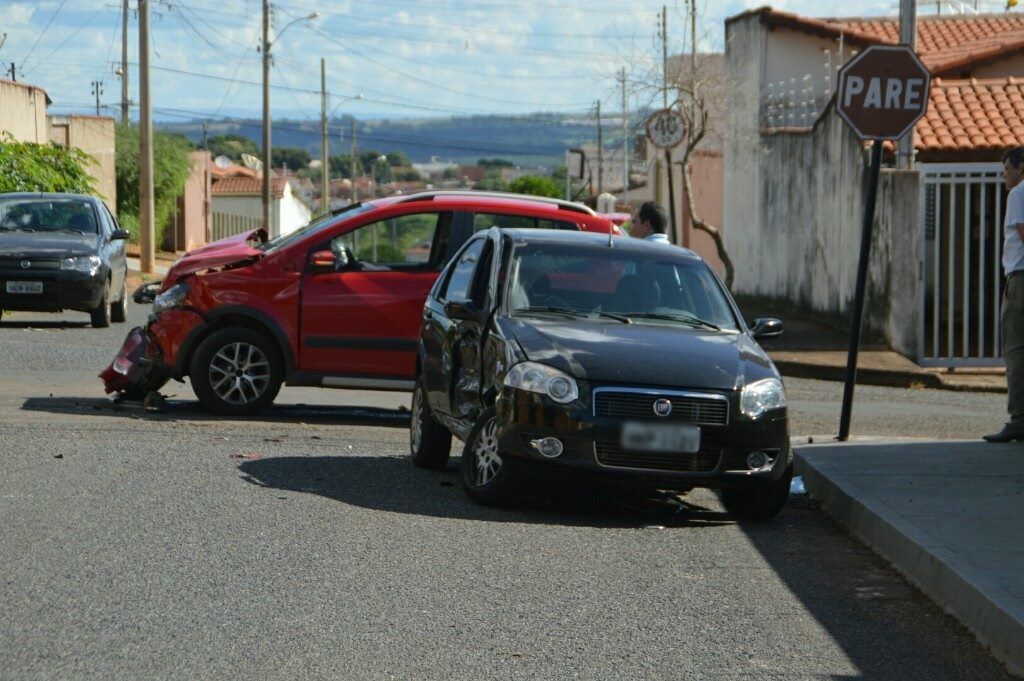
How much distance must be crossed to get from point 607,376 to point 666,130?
19137 mm

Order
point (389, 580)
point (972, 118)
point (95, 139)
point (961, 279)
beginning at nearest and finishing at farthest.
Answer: point (389, 580)
point (961, 279)
point (972, 118)
point (95, 139)

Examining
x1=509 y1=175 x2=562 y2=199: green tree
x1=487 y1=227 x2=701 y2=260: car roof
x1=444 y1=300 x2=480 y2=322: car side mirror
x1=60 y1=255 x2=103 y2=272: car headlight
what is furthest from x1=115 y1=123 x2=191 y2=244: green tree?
x1=444 y1=300 x2=480 y2=322: car side mirror

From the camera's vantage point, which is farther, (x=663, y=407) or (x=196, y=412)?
(x=196, y=412)

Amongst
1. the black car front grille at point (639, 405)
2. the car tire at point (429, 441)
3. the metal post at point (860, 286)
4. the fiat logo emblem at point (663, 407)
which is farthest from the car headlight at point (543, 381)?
the metal post at point (860, 286)

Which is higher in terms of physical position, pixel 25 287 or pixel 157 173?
pixel 157 173

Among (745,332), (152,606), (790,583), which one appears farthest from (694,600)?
(745,332)

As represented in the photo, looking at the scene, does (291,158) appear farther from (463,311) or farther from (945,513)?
(945,513)

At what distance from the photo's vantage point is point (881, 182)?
19.8 metres

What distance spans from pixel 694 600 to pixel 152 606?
226cm

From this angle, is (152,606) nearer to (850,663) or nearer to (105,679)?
(105,679)

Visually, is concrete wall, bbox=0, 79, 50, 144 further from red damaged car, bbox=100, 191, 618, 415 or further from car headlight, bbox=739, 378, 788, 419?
car headlight, bbox=739, 378, 788, 419

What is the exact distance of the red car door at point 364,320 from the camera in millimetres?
12656

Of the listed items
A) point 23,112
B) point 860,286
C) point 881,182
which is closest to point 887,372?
point 881,182

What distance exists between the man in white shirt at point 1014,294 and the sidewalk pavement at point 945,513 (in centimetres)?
22
